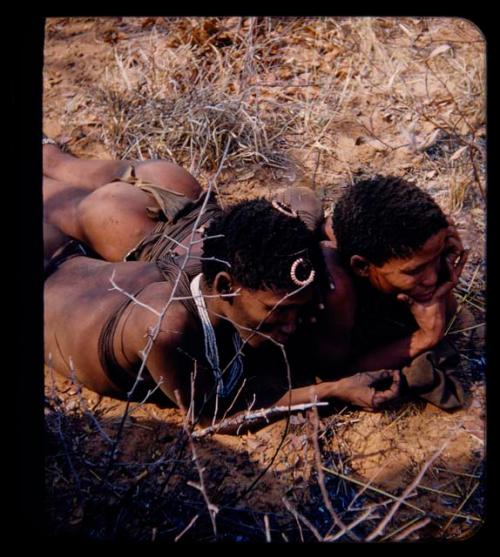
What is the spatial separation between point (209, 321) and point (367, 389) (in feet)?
2.13

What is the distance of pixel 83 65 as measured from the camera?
15.6 ft

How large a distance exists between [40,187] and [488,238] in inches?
47.7

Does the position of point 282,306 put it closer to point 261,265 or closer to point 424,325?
point 261,265

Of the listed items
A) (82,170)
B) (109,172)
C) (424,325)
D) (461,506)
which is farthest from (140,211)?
(461,506)

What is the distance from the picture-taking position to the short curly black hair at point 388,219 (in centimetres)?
236

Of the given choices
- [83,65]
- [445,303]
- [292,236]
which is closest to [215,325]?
[292,236]

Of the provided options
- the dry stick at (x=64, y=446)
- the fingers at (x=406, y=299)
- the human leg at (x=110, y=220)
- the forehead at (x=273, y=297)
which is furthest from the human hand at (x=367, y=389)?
the human leg at (x=110, y=220)

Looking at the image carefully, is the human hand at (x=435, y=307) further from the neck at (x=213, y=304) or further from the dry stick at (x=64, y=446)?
the dry stick at (x=64, y=446)

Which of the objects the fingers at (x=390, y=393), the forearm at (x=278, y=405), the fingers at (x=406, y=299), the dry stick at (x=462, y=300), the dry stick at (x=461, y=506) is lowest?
the dry stick at (x=461, y=506)

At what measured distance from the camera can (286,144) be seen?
395cm

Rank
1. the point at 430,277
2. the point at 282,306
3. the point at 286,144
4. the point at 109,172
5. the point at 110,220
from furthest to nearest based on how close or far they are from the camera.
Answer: the point at 286,144 < the point at 109,172 < the point at 110,220 < the point at 430,277 < the point at 282,306

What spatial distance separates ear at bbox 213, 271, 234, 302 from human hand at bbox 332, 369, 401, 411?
1.92ft

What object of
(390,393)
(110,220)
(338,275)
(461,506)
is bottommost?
(461,506)

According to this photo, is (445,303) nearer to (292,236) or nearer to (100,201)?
(292,236)
